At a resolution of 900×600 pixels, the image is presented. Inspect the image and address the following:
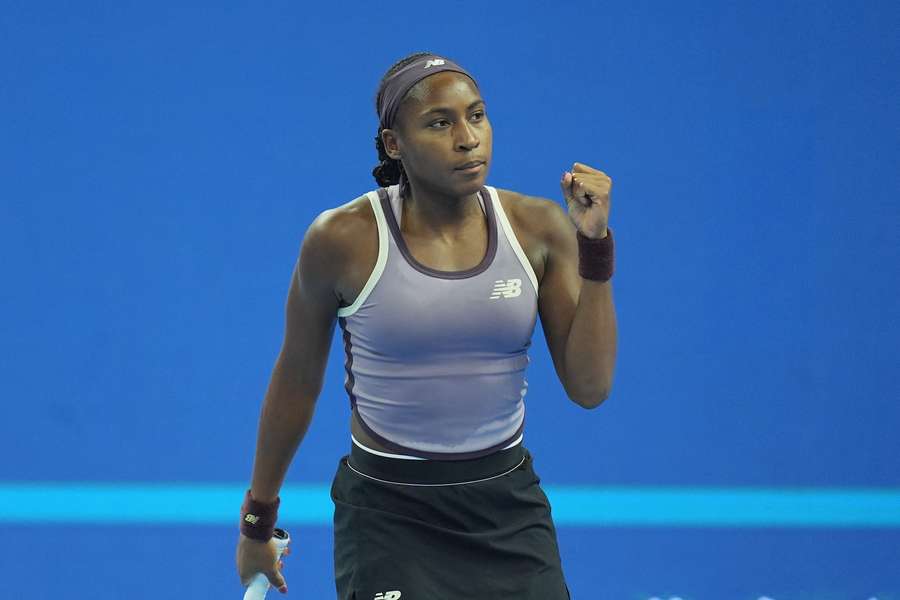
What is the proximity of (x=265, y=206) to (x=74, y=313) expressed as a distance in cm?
73

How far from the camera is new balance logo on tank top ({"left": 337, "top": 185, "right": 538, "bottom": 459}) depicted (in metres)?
2.29

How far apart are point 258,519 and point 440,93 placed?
868 millimetres

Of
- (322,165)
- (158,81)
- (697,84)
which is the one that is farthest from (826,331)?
(158,81)

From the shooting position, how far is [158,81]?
15.1 feet

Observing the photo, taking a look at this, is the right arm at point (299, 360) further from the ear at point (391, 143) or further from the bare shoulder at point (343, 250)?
the ear at point (391, 143)

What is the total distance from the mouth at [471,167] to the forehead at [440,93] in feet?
0.31

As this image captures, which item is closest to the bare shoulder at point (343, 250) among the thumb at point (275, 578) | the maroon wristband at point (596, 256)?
the maroon wristband at point (596, 256)

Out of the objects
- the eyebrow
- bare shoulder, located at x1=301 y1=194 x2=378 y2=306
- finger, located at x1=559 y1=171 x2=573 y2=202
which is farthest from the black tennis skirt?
the eyebrow

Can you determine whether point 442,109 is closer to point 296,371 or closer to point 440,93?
point 440,93

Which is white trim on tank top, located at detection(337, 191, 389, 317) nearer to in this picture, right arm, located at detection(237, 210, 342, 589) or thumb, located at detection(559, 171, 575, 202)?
right arm, located at detection(237, 210, 342, 589)

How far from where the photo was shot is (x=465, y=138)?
224 centimetres

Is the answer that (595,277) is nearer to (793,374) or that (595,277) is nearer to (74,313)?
(793,374)

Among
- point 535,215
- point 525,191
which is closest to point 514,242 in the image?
point 535,215

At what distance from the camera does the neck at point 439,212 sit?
2.37m
